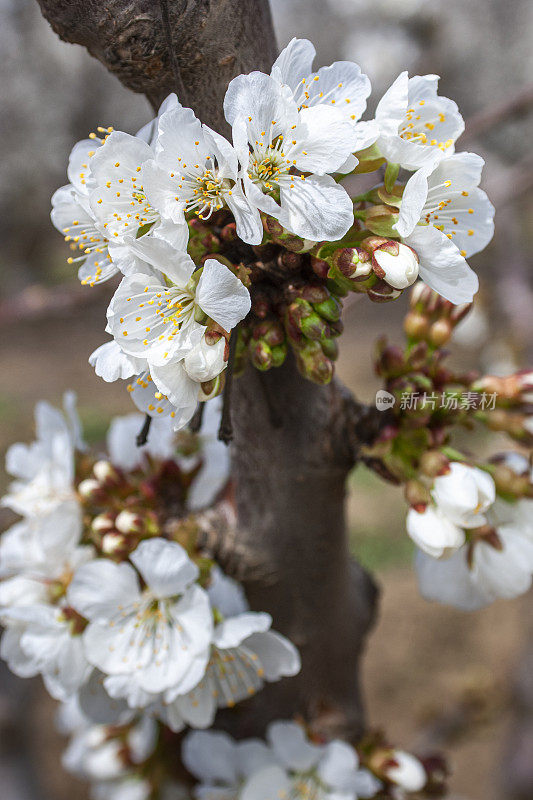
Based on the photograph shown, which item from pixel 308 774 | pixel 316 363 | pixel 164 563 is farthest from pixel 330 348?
pixel 308 774

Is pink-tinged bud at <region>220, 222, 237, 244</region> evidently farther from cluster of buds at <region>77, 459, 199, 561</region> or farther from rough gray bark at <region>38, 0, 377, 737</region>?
cluster of buds at <region>77, 459, 199, 561</region>

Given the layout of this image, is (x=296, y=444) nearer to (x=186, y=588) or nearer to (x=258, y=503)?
(x=258, y=503)

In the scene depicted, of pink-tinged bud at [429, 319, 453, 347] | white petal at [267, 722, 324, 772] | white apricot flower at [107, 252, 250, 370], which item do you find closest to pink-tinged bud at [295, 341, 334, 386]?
white apricot flower at [107, 252, 250, 370]

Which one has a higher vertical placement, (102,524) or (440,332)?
(440,332)

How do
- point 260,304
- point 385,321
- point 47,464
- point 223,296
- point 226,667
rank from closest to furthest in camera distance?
point 223,296
point 260,304
point 226,667
point 47,464
point 385,321

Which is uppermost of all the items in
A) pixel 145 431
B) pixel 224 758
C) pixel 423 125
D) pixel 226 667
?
pixel 423 125

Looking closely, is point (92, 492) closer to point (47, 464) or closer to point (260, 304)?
point (47, 464)

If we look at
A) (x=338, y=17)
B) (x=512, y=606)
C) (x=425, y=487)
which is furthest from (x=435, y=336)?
(x=338, y=17)
